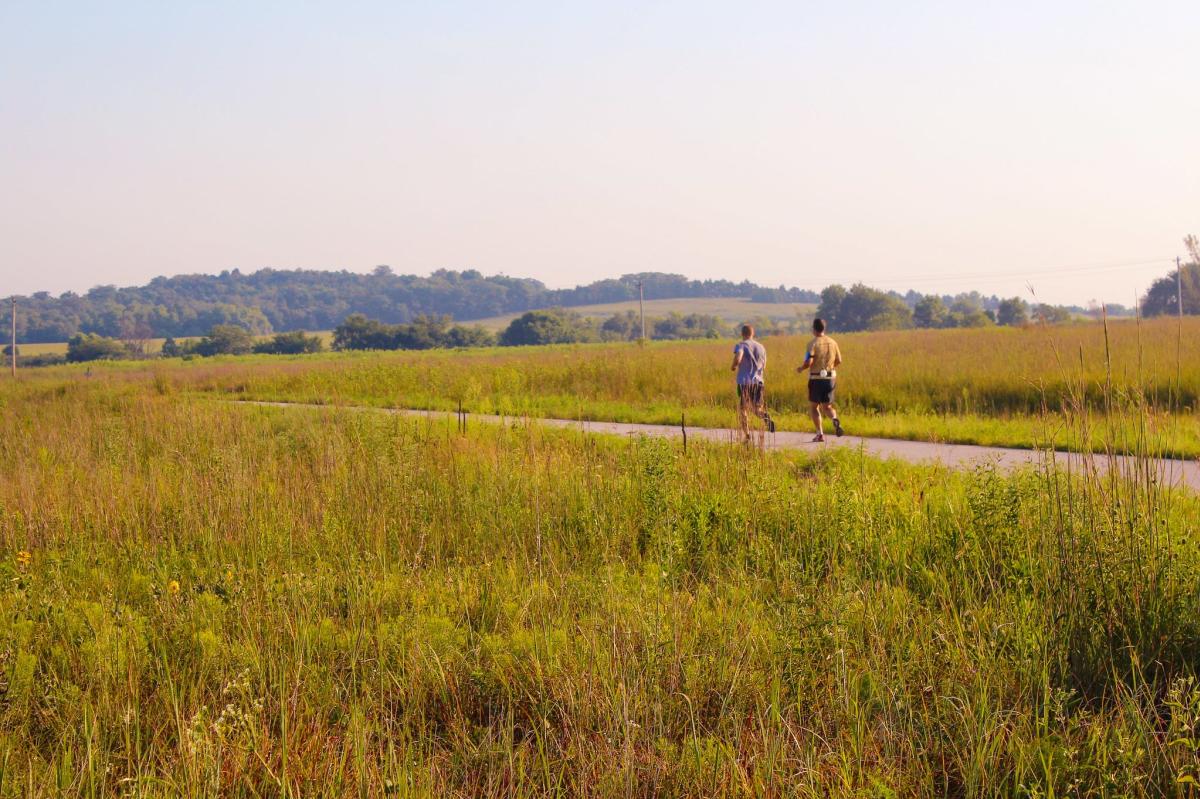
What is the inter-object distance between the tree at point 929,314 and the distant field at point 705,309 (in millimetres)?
41752

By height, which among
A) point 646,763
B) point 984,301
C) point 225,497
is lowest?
point 646,763

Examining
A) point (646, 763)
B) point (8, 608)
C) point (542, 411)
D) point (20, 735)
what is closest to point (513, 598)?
point (646, 763)

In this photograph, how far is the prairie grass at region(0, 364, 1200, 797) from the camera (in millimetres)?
4176

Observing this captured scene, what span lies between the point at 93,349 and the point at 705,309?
99408 millimetres

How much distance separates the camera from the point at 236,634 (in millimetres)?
5723

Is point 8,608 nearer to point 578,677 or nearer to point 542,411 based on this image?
point 578,677

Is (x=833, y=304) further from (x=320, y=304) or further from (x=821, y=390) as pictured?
(x=320, y=304)

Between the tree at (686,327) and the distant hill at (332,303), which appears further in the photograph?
the distant hill at (332,303)

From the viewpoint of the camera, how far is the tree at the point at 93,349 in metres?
96.0

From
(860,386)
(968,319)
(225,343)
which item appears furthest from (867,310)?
(860,386)

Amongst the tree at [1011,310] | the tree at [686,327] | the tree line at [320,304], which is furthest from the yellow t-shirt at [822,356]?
the tree line at [320,304]

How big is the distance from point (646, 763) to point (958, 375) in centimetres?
1771

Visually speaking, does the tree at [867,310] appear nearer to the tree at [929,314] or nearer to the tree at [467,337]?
the tree at [929,314]

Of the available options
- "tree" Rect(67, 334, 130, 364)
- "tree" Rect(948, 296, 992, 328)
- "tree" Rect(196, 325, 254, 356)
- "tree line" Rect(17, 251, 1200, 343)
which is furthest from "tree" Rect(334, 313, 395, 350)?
"tree" Rect(948, 296, 992, 328)
